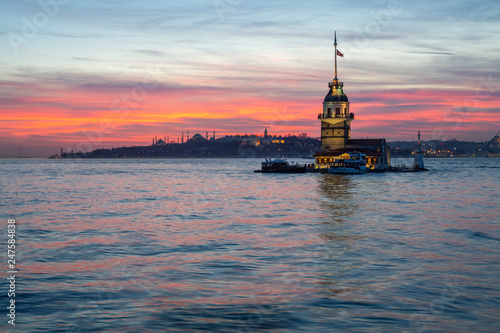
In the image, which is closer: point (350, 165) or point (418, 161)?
point (350, 165)

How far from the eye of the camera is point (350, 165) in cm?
10731

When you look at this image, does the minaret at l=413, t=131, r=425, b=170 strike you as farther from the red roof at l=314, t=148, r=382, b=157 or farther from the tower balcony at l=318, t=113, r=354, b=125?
the tower balcony at l=318, t=113, r=354, b=125

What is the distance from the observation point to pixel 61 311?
48.1 ft

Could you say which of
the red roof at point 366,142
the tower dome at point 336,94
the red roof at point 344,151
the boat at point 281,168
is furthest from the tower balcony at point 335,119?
the boat at point 281,168

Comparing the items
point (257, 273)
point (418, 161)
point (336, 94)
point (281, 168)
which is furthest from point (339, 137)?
point (257, 273)

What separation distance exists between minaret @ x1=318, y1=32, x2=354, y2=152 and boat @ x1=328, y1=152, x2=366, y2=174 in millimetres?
8186

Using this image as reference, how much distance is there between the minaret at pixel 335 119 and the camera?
117 meters

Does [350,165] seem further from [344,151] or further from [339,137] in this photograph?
[339,137]

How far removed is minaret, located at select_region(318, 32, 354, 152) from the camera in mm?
117188

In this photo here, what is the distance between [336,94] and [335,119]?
6.77 m

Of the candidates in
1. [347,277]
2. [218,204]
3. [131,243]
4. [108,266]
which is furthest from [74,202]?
[347,277]

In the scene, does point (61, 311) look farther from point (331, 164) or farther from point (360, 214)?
point (331, 164)

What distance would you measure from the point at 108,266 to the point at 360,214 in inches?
956

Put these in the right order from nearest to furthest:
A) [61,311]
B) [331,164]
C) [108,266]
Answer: [61,311] < [108,266] < [331,164]
